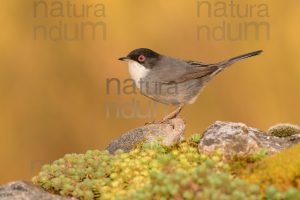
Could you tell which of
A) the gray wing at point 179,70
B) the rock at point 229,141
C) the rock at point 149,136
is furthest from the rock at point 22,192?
the gray wing at point 179,70

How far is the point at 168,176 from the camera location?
5023mm

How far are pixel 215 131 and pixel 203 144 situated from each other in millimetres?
206

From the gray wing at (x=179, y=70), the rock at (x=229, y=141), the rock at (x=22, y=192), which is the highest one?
the gray wing at (x=179, y=70)

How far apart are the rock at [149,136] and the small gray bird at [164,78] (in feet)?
2.95

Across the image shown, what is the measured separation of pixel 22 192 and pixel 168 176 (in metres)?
1.54

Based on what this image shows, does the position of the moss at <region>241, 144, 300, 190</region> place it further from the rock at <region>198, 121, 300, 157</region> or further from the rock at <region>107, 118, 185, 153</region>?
the rock at <region>107, 118, 185, 153</region>

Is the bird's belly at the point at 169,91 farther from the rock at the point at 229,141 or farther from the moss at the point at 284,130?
the rock at the point at 229,141

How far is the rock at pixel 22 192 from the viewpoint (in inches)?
227

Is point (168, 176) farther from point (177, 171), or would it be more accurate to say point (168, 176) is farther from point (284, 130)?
point (284, 130)

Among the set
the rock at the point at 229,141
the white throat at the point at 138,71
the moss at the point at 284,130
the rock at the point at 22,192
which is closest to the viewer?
the rock at the point at 22,192

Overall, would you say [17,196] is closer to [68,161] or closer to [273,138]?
[68,161]

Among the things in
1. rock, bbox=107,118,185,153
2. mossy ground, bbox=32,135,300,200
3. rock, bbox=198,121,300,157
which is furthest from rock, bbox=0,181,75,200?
rock, bbox=107,118,185,153

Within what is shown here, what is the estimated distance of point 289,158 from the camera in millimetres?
5773

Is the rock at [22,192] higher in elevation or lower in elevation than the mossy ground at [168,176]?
lower
